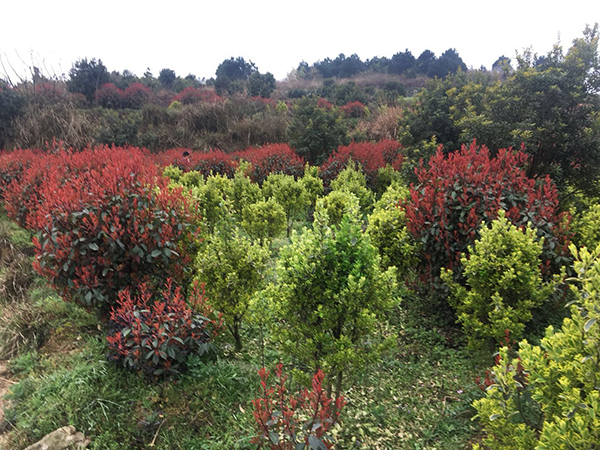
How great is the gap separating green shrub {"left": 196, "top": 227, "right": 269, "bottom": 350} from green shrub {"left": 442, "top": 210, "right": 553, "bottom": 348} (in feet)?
7.74

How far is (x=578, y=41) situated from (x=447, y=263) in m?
5.25

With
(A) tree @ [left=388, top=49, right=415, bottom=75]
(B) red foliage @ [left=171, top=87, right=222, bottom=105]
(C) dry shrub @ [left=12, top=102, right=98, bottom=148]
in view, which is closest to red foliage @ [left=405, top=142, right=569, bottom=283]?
(C) dry shrub @ [left=12, top=102, right=98, bottom=148]

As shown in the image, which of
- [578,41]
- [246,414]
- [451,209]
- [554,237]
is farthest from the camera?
[578,41]

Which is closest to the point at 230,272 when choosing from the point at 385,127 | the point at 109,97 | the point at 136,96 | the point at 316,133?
the point at 316,133

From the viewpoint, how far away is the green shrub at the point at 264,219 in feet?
21.7

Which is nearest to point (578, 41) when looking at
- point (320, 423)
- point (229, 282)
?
point (229, 282)

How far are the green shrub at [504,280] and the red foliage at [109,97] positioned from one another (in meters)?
26.8

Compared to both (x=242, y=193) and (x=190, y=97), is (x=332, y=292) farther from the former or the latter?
(x=190, y=97)

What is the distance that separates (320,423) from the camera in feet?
6.37

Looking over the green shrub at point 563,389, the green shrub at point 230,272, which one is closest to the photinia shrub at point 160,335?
the green shrub at point 230,272

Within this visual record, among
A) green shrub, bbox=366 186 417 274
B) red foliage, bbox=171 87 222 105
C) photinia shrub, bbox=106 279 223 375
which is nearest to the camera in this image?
photinia shrub, bbox=106 279 223 375

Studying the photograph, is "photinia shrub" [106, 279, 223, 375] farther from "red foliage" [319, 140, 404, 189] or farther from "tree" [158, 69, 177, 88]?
Answer: "tree" [158, 69, 177, 88]

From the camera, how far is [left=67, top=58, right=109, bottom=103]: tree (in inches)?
928

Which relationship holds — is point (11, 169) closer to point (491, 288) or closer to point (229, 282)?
point (229, 282)
